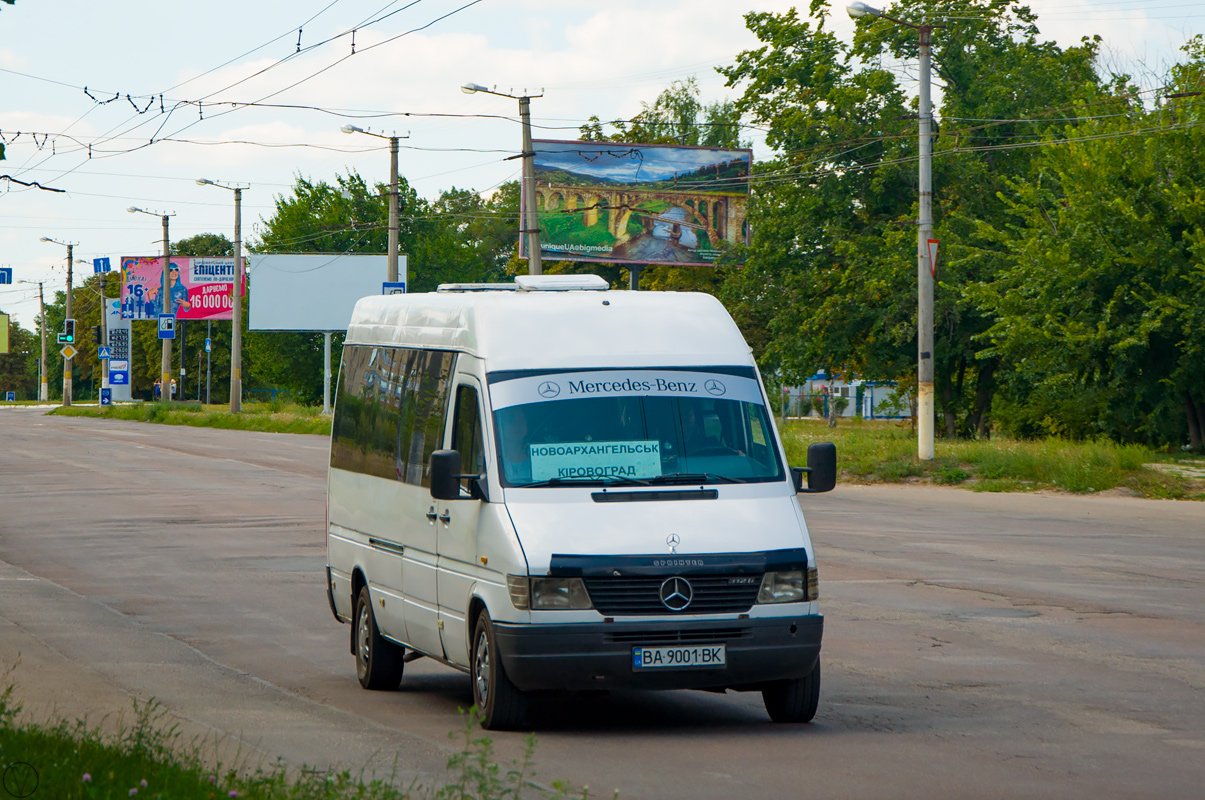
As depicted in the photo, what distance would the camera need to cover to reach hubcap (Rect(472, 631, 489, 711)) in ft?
26.1

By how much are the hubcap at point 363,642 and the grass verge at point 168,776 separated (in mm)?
2707

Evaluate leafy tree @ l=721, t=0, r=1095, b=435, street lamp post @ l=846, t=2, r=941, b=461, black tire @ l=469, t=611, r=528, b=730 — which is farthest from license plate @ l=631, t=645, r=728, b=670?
leafy tree @ l=721, t=0, r=1095, b=435

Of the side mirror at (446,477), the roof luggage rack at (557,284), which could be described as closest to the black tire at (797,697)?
the side mirror at (446,477)

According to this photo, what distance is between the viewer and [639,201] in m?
56.8

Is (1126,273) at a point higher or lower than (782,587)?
higher

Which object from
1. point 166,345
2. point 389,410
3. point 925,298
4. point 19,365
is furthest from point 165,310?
point 19,365

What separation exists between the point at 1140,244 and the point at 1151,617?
2159 centimetres

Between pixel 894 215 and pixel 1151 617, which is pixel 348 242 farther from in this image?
pixel 1151 617

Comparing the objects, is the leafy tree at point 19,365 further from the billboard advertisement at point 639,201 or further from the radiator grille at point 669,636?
the radiator grille at point 669,636

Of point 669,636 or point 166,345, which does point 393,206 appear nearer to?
point 166,345

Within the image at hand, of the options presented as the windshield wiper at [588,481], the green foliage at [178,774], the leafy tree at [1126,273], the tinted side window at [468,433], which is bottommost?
the green foliage at [178,774]

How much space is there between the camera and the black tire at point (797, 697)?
809 centimetres

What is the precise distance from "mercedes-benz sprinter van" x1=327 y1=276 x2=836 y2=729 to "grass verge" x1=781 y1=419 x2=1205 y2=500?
1788 centimetres

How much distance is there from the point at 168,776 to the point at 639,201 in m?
51.7
